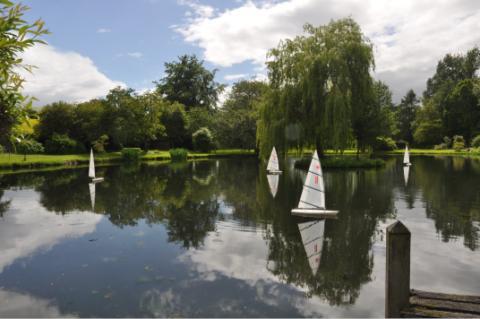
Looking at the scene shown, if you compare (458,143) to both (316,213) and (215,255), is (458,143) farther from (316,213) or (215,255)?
(215,255)

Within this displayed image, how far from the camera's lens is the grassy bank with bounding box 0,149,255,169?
35.5 metres

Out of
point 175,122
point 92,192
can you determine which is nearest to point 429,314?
point 92,192

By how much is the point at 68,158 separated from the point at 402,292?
42850mm

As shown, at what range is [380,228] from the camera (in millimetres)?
11906

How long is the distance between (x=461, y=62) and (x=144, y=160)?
248ft

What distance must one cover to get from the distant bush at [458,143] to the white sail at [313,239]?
62251mm

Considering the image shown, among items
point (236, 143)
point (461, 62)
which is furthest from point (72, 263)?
point (461, 62)

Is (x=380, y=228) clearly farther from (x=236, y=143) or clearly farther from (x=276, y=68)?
(x=236, y=143)

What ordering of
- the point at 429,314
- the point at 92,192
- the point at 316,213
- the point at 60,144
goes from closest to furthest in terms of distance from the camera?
the point at 429,314 < the point at 316,213 < the point at 92,192 < the point at 60,144

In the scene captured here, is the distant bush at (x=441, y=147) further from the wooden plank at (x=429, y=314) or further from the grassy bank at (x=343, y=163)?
the wooden plank at (x=429, y=314)

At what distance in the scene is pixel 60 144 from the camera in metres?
47.7

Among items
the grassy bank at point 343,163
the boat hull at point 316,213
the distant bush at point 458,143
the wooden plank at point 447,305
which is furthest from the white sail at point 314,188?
the distant bush at point 458,143

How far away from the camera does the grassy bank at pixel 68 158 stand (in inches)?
1396

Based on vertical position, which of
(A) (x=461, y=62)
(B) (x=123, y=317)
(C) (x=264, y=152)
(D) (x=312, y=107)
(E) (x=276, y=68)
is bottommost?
(B) (x=123, y=317)
